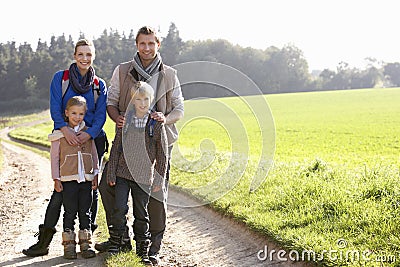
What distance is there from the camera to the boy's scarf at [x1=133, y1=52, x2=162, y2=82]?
18.2ft

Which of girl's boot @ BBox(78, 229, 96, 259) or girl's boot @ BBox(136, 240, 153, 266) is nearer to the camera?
girl's boot @ BBox(136, 240, 153, 266)

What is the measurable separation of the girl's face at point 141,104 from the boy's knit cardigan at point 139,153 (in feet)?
0.42

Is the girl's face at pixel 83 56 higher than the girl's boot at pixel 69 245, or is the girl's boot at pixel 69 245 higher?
the girl's face at pixel 83 56

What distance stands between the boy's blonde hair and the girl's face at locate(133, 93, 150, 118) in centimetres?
4

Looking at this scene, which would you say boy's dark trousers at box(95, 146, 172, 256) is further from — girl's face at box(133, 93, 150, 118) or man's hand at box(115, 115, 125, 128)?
girl's face at box(133, 93, 150, 118)

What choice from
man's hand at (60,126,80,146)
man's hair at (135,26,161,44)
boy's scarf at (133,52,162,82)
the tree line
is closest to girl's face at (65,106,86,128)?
man's hand at (60,126,80,146)

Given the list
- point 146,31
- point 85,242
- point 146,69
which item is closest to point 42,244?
point 85,242

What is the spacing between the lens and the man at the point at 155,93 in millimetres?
5508

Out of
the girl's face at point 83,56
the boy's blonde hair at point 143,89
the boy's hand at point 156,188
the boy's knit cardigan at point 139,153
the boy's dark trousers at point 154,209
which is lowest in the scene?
the boy's dark trousers at point 154,209

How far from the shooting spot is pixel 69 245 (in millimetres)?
5836

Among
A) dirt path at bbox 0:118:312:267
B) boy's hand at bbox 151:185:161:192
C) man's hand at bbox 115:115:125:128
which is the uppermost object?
man's hand at bbox 115:115:125:128

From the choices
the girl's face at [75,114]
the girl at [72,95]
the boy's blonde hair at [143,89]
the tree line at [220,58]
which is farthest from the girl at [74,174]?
the tree line at [220,58]

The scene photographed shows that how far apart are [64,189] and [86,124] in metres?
0.90

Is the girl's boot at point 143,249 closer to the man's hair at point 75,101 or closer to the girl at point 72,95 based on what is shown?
the girl at point 72,95
